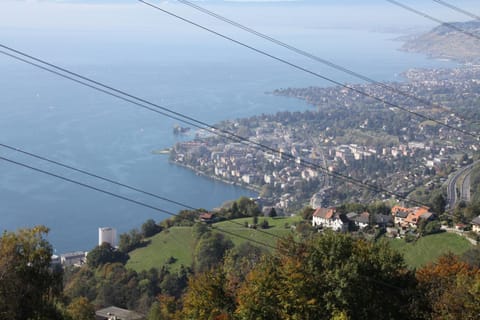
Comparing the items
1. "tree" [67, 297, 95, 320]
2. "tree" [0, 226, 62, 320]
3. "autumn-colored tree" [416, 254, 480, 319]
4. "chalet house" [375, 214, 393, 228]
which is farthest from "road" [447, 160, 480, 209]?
"tree" [0, 226, 62, 320]

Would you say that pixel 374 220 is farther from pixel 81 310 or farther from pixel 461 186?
pixel 461 186

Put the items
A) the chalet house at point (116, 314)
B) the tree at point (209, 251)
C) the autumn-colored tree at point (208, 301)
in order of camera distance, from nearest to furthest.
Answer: the autumn-colored tree at point (208, 301), the chalet house at point (116, 314), the tree at point (209, 251)

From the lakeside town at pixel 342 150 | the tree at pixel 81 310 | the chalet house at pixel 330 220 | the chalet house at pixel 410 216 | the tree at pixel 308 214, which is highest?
the tree at pixel 81 310

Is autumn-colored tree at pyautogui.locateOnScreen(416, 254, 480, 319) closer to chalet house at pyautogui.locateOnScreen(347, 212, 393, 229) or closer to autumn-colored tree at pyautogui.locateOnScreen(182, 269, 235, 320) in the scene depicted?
autumn-colored tree at pyautogui.locateOnScreen(182, 269, 235, 320)

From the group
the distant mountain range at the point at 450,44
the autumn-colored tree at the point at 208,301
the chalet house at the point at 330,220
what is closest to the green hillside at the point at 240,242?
the chalet house at the point at 330,220

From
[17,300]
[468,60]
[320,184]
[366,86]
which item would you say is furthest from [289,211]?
[468,60]

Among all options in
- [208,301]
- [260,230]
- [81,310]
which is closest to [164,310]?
[81,310]

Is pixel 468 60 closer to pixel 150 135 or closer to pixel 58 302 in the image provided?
pixel 150 135

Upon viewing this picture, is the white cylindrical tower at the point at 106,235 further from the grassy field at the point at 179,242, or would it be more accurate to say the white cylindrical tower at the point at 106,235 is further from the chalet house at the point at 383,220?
the chalet house at the point at 383,220
